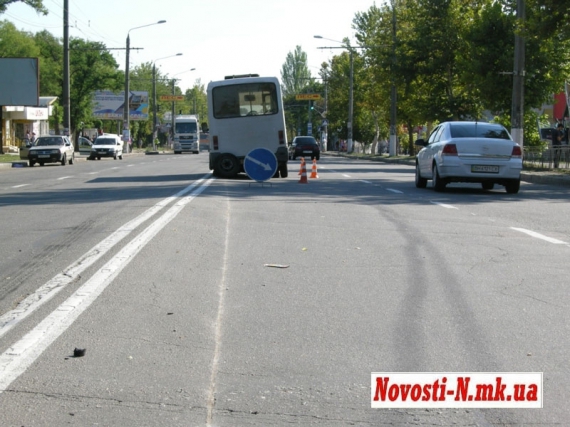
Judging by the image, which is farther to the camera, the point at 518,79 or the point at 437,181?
the point at 518,79

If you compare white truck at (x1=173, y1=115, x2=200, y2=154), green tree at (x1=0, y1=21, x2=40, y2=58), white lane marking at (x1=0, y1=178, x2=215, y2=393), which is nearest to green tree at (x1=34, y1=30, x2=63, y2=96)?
green tree at (x1=0, y1=21, x2=40, y2=58)

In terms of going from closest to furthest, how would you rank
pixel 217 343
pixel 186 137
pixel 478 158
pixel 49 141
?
pixel 217 343 < pixel 478 158 < pixel 49 141 < pixel 186 137

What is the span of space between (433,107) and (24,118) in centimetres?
4104

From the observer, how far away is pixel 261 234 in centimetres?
1201

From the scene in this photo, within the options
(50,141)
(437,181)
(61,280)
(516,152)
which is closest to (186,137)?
(50,141)

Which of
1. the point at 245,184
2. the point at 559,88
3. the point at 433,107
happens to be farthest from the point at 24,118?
the point at 245,184

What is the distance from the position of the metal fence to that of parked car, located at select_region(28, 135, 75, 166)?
2266 centimetres

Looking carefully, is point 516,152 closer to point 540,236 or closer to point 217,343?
point 540,236

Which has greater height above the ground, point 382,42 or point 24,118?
point 382,42

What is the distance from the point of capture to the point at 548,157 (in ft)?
108

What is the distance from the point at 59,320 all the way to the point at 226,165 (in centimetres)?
2115

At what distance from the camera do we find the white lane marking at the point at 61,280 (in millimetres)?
6754

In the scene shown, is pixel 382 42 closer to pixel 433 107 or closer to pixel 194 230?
pixel 433 107

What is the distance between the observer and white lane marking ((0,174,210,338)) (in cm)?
675
